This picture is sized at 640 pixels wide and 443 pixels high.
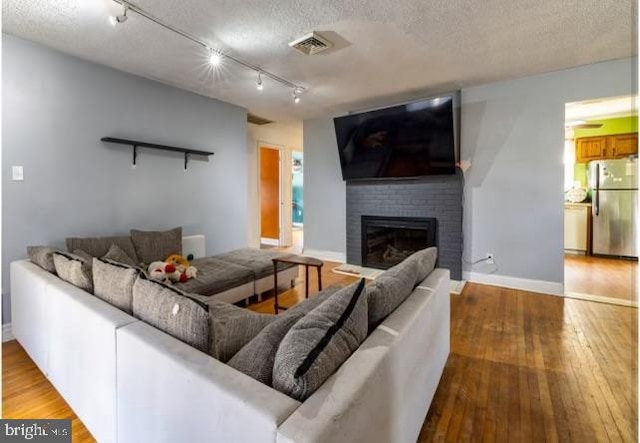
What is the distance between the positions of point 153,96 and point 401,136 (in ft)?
9.75

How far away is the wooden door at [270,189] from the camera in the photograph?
676cm

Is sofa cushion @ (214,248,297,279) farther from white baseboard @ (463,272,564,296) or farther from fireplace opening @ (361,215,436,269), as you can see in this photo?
white baseboard @ (463,272,564,296)

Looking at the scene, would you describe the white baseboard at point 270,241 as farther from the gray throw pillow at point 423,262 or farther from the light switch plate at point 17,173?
the gray throw pillow at point 423,262

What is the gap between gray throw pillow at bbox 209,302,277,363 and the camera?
120 centimetres

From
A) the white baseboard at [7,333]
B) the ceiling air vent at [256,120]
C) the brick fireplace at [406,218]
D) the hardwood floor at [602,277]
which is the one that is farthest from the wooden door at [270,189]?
the hardwood floor at [602,277]

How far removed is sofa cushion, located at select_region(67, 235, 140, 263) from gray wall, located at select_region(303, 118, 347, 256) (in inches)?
118

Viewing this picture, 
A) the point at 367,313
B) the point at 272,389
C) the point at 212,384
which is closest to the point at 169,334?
the point at 212,384

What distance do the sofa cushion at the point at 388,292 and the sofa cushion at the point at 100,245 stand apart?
254 centimetres

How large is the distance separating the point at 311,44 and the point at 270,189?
175 inches

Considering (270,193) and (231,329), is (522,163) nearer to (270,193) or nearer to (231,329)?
(231,329)

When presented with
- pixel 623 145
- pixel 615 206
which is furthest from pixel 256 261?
pixel 623 145

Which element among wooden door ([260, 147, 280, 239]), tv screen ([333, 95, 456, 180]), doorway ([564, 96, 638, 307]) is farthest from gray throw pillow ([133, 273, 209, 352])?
wooden door ([260, 147, 280, 239])

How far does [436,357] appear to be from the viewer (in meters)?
1.71

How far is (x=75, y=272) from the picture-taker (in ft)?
5.57
